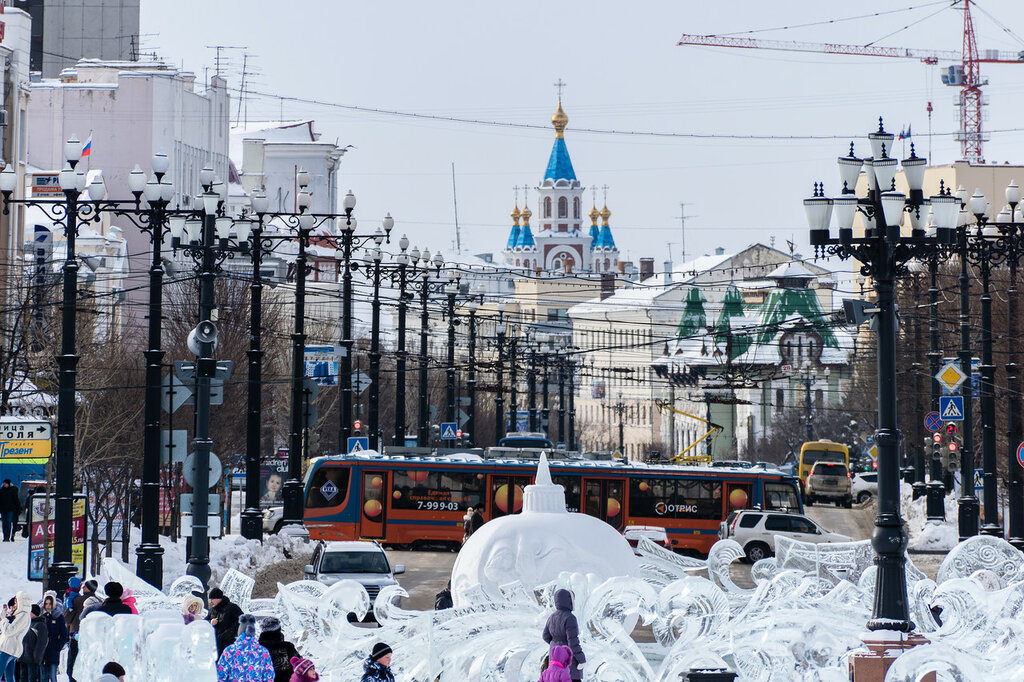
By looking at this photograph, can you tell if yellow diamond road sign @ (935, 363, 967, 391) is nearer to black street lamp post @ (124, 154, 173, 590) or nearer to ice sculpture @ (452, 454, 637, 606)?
black street lamp post @ (124, 154, 173, 590)

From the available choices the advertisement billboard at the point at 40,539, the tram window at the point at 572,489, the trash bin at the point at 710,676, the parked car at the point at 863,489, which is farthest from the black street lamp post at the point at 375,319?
the trash bin at the point at 710,676

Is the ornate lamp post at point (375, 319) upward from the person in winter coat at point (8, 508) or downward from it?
upward

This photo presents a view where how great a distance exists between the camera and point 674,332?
167 meters

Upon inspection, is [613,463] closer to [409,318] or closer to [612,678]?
[612,678]

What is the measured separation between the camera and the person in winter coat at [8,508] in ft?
116

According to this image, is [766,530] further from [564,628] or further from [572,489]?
[564,628]

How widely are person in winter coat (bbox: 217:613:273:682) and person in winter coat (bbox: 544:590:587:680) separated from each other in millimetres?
2808

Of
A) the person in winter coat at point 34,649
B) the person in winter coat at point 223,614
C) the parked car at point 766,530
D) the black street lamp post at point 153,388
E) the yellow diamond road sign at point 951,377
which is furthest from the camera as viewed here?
the parked car at point 766,530

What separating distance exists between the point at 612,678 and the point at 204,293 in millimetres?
14437

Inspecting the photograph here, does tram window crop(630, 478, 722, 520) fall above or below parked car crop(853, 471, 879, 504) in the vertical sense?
above

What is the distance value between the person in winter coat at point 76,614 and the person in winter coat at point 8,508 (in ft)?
43.0

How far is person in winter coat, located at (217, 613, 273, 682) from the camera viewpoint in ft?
46.8

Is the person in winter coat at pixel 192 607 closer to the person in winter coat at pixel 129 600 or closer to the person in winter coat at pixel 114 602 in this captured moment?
the person in winter coat at pixel 114 602

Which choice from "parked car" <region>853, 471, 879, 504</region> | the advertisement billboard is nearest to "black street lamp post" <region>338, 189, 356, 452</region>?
the advertisement billboard
